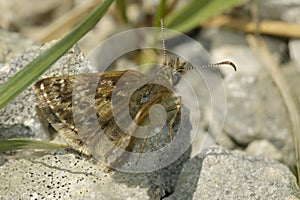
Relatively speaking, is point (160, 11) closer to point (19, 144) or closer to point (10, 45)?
point (10, 45)

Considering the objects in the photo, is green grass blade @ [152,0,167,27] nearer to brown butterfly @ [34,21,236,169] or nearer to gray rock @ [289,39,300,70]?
gray rock @ [289,39,300,70]

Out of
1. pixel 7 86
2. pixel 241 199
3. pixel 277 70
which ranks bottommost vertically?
pixel 241 199

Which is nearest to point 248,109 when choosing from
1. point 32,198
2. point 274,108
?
point 274,108

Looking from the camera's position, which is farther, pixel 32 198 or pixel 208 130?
pixel 208 130

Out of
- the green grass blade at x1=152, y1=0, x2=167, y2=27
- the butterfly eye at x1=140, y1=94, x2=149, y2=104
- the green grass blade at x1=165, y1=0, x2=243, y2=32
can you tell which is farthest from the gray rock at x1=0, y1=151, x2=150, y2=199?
the green grass blade at x1=165, y1=0, x2=243, y2=32

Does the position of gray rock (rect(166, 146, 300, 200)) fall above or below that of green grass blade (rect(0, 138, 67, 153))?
below

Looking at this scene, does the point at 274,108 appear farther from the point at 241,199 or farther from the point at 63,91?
the point at 63,91

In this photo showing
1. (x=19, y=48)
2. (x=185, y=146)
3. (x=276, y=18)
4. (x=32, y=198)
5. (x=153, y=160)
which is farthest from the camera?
(x=276, y=18)
